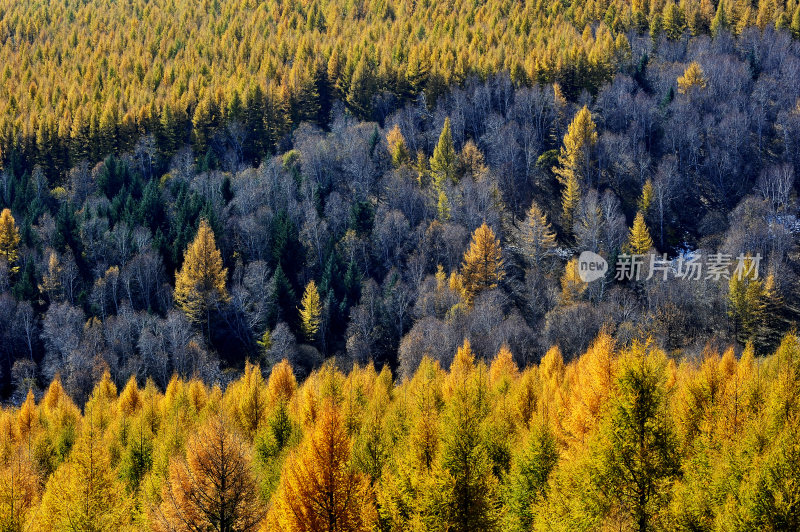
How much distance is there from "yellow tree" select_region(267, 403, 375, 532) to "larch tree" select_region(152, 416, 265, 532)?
4.80ft

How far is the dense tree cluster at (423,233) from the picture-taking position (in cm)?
7656

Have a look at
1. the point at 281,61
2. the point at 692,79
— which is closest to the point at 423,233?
the point at 692,79

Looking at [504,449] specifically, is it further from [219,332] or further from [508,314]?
[219,332]

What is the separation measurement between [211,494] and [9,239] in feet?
260

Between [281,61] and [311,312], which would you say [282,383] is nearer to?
[311,312]

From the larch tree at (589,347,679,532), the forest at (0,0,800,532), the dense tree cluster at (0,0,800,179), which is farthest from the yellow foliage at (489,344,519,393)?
the dense tree cluster at (0,0,800,179)

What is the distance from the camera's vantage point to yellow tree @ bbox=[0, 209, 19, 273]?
91062mm

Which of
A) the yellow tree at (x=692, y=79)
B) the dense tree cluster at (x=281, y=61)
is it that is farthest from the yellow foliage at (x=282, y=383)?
the yellow tree at (x=692, y=79)

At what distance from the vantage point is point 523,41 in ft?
467

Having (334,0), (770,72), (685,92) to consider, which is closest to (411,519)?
(685,92)

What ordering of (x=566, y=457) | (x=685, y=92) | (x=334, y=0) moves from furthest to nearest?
1. (x=334, y=0)
2. (x=685, y=92)
3. (x=566, y=457)

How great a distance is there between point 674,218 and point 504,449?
69.7 metres

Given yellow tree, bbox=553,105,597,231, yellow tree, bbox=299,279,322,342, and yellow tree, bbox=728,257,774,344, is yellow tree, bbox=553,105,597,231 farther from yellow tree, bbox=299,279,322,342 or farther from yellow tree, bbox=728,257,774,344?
yellow tree, bbox=299,279,322,342

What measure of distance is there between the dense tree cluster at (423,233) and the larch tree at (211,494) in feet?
148
